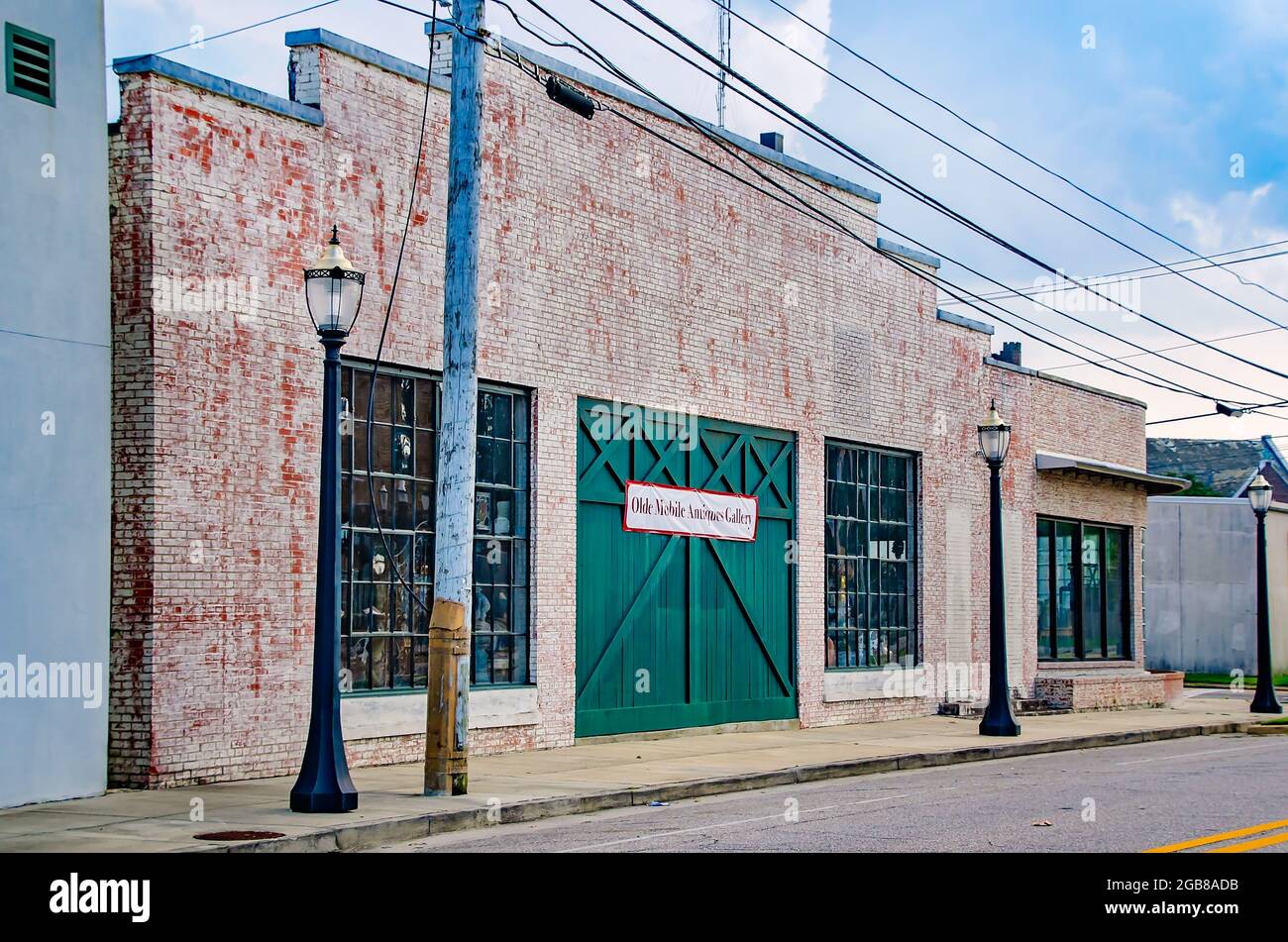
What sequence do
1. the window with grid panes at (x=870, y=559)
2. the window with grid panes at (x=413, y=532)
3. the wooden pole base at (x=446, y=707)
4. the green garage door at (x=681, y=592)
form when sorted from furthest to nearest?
1. the window with grid panes at (x=870, y=559)
2. the green garage door at (x=681, y=592)
3. the window with grid panes at (x=413, y=532)
4. the wooden pole base at (x=446, y=707)

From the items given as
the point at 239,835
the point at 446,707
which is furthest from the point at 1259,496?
the point at 239,835

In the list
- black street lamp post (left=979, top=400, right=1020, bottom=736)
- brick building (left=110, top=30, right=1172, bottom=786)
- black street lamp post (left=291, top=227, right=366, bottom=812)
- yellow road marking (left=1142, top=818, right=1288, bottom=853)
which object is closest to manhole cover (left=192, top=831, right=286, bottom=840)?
black street lamp post (left=291, top=227, right=366, bottom=812)

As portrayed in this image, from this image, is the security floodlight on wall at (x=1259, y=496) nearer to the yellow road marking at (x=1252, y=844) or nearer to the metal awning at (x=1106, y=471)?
the metal awning at (x=1106, y=471)

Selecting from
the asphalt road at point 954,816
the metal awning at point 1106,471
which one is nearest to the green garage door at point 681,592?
the asphalt road at point 954,816

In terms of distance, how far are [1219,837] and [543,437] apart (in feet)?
30.0

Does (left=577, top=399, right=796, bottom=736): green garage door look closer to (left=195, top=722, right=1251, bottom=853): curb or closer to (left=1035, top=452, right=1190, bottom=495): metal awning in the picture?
(left=195, top=722, right=1251, bottom=853): curb

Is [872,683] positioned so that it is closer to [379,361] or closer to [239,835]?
[379,361]

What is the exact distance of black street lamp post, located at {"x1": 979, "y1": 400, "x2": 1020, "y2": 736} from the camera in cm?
2056

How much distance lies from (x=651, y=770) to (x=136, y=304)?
21.9 ft

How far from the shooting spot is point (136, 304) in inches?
519

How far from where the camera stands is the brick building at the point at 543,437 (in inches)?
527

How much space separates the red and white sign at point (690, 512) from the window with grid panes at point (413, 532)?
77.5 inches
